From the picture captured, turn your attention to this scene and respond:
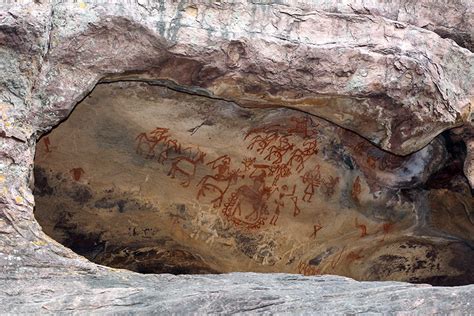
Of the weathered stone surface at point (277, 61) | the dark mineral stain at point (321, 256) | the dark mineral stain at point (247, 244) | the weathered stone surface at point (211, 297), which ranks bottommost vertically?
the dark mineral stain at point (321, 256)

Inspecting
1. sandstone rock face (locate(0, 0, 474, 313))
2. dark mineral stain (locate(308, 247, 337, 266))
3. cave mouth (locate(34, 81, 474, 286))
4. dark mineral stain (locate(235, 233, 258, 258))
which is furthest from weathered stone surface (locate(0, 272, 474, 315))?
dark mineral stain (locate(308, 247, 337, 266))

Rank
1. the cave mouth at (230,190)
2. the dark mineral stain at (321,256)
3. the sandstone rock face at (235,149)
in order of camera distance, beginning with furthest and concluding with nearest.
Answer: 1. the dark mineral stain at (321,256)
2. the cave mouth at (230,190)
3. the sandstone rock face at (235,149)

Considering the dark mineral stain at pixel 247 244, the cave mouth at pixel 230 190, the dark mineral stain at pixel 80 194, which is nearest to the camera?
the cave mouth at pixel 230 190

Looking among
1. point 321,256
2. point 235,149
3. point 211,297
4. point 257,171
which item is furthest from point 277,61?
point 321,256

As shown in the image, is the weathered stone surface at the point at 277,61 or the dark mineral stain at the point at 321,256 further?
the dark mineral stain at the point at 321,256

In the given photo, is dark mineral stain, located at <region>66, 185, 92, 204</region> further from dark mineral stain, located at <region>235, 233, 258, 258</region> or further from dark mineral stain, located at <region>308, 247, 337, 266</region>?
dark mineral stain, located at <region>308, 247, 337, 266</region>

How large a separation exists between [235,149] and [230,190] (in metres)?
0.28

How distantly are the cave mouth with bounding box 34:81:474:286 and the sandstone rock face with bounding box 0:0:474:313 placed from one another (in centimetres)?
1

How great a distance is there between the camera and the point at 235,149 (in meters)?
4.86

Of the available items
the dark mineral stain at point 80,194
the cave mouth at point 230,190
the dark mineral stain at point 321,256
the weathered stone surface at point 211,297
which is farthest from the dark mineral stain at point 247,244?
the weathered stone surface at point 211,297

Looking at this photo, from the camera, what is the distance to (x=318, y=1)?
4246mm

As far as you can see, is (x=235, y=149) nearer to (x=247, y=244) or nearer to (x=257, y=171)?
(x=257, y=171)

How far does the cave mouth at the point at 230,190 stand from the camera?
4609 millimetres

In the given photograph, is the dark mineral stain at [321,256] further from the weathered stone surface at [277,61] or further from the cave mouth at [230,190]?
the weathered stone surface at [277,61]
